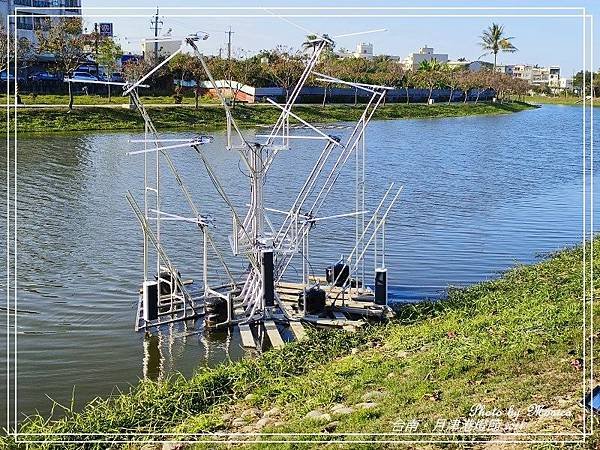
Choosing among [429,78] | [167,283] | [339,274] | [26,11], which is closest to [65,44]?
[26,11]

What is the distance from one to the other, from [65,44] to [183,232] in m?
32.6

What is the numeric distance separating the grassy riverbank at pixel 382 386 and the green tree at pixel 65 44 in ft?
127

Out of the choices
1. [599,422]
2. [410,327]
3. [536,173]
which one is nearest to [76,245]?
[410,327]

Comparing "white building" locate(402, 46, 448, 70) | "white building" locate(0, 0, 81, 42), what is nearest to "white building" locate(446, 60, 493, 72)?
"white building" locate(402, 46, 448, 70)

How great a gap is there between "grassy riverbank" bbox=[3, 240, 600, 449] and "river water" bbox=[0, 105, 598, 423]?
4.04ft

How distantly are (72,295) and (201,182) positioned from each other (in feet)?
41.6

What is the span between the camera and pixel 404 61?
9162cm

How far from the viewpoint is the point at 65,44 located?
4716 centimetres

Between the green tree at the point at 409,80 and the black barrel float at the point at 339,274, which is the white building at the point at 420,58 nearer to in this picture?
the green tree at the point at 409,80

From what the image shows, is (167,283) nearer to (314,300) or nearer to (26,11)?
(314,300)

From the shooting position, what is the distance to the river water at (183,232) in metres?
10.7

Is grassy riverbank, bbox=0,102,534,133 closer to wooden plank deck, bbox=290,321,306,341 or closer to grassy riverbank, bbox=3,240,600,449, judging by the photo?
wooden plank deck, bbox=290,321,306,341

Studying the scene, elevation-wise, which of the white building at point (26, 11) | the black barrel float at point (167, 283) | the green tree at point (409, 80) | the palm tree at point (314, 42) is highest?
the white building at point (26, 11)

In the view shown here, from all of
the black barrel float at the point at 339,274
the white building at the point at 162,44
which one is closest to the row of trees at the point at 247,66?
the white building at the point at 162,44
